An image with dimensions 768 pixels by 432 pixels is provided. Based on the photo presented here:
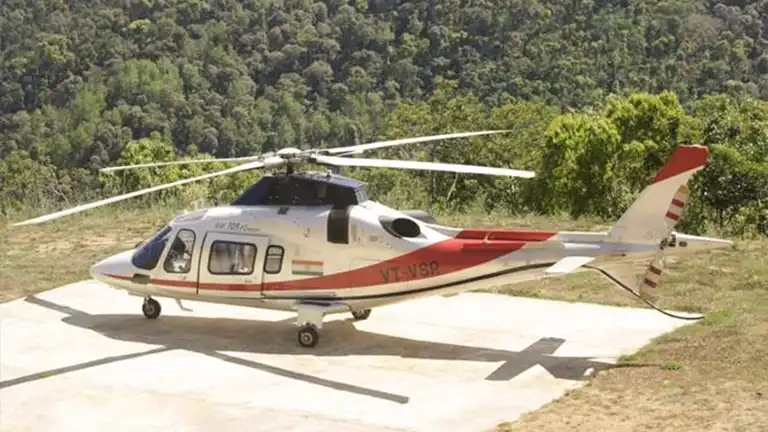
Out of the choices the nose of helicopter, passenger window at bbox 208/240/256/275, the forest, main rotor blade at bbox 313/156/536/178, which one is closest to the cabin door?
passenger window at bbox 208/240/256/275

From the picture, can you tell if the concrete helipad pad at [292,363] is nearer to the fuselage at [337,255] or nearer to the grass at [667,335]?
the grass at [667,335]

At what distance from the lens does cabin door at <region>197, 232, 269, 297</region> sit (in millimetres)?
15828

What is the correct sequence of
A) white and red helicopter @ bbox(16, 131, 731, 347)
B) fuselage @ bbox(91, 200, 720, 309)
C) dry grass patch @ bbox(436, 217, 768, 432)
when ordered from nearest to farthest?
dry grass patch @ bbox(436, 217, 768, 432) < white and red helicopter @ bbox(16, 131, 731, 347) < fuselage @ bbox(91, 200, 720, 309)

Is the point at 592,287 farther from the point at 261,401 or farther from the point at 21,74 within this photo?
the point at 21,74

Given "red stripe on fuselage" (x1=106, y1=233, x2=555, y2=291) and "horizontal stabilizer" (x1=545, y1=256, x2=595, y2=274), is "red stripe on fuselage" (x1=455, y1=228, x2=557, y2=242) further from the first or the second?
"horizontal stabilizer" (x1=545, y1=256, x2=595, y2=274)

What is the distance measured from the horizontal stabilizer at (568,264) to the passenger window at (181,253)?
553 cm

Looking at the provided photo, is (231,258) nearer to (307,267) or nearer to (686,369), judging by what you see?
(307,267)

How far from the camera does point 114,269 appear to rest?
1700 centimetres

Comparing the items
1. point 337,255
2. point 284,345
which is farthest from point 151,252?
point 337,255

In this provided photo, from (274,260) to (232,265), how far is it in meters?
0.72

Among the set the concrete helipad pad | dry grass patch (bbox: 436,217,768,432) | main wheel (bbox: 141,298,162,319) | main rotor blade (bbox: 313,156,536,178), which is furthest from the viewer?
main wheel (bbox: 141,298,162,319)

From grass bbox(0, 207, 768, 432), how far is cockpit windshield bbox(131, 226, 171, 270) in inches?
136

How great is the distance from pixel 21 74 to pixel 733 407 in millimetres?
90185

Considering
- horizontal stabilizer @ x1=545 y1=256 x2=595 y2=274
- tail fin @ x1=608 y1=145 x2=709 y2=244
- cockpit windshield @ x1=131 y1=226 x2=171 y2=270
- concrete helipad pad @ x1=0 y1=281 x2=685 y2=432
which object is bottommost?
concrete helipad pad @ x1=0 y1=281 x2=685 y2=432
